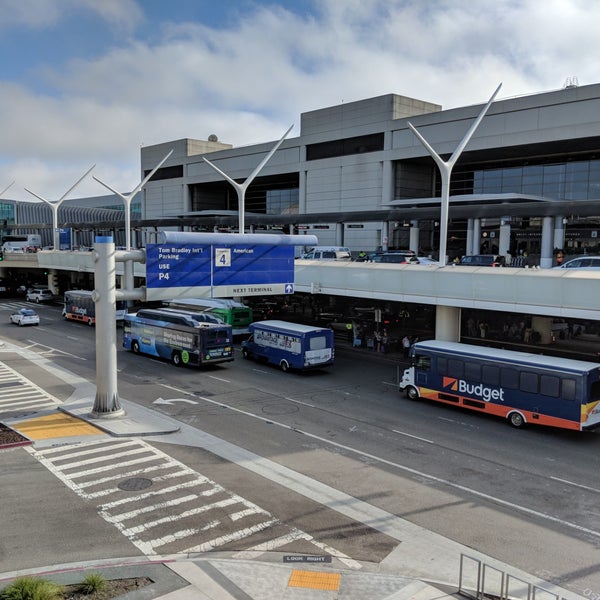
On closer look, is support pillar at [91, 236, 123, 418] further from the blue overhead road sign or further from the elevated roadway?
the blue overhead road sign

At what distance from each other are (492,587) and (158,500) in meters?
9.12

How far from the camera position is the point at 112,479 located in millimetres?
18125

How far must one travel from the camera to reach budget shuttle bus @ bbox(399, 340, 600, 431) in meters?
23.7

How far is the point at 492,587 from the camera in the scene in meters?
12.2

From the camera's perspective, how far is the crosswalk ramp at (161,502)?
46.6ft

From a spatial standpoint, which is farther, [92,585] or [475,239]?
[475,239]

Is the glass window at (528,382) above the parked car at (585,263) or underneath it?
underneath

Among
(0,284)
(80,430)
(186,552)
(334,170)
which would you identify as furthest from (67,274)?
(186,552)

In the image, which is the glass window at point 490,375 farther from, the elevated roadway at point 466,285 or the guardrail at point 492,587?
the guardrail at point 492,587

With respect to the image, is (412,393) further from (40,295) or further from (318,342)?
(40,295)

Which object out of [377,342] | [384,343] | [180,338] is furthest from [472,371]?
[180,338]

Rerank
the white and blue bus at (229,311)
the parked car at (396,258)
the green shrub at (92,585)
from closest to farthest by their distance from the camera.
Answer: the green shrub at (92,585) → the parked car at (396,258) → the white and blue bus at (229,311)

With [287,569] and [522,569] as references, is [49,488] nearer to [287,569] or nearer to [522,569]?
[287,569]

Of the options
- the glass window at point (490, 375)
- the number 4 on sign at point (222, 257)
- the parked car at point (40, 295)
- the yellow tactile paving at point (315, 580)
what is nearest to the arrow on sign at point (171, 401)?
the number 4 on sign at point (222, 257)
